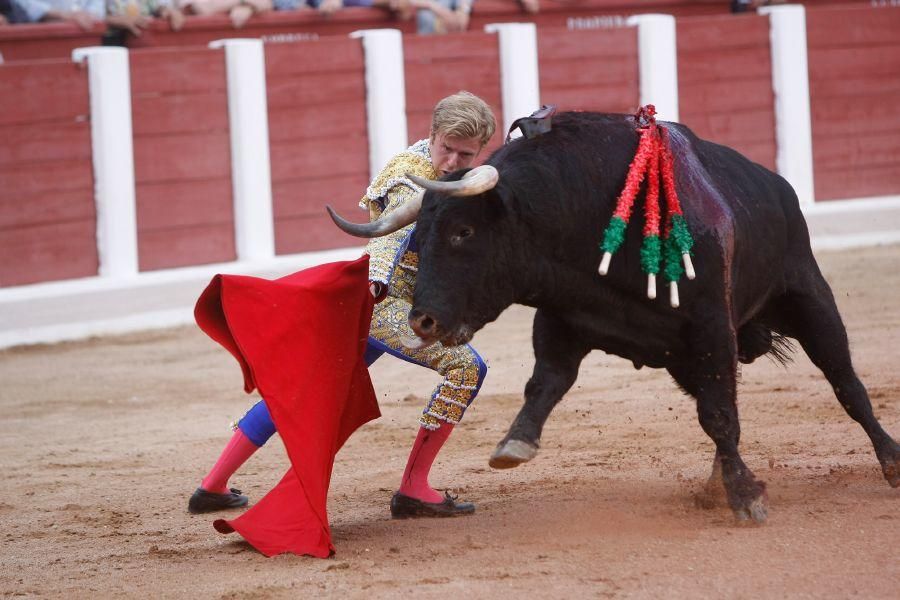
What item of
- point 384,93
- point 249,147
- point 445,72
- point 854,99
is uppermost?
point 445,72

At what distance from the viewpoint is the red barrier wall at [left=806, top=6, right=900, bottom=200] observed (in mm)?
9867

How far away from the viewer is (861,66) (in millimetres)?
9984

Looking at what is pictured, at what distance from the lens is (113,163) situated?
7621 mm

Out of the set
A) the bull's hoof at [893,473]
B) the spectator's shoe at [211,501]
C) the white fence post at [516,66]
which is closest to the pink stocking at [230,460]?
the spectator's shoe at [211,501]

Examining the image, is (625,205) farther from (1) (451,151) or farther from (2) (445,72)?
(2) (445,72)

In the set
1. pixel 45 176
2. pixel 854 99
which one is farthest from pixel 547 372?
pixel 854 99

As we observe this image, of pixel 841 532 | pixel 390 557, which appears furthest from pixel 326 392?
pixel 841 532

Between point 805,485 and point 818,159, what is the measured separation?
6.54 metres

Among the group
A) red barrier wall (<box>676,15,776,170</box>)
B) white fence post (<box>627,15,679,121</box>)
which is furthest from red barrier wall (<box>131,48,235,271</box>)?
red barrier wall (<box>676,15,776,170</box>)

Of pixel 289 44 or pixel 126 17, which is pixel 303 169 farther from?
pixel 126 17

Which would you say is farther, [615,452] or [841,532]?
[615,452]

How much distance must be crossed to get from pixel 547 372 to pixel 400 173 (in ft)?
1.93

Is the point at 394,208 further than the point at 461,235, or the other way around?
the point at 394,208

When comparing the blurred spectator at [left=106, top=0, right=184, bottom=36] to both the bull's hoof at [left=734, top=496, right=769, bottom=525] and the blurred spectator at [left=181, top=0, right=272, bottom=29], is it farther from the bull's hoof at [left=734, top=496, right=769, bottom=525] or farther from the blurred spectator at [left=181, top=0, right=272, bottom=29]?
the bull's hoof at [left=734, top=496, right=769, bottom=525]
